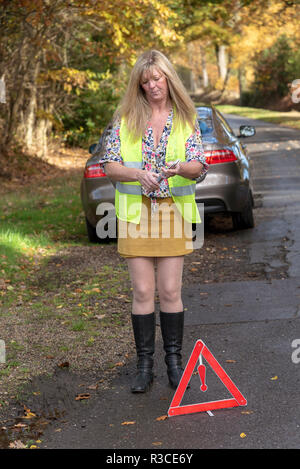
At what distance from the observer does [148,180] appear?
423 cm

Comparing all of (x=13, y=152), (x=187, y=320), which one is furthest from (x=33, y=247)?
(x=13, y=152)

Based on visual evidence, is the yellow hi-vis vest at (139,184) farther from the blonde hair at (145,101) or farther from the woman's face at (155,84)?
the woman's face at (155,84)

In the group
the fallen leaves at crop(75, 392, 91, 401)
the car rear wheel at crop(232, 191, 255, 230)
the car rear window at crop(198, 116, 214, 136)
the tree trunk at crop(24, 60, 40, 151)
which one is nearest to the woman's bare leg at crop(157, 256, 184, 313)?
the fallen leaves at crop(75, 392, 91, 401)

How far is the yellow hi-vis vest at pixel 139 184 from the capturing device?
176 inches

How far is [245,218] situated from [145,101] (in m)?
5.38

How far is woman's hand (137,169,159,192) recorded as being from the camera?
423 cm

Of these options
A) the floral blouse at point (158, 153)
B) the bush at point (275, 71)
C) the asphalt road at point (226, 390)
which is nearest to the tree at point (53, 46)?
the asphalt road at point (226, 390)

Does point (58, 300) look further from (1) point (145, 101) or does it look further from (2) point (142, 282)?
(1) point (145, 101)

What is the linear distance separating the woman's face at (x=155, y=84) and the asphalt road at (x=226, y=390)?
1815mm

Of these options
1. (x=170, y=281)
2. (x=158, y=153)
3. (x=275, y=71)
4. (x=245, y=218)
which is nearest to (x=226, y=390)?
(x=170, y=281)

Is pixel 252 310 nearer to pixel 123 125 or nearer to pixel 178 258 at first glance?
pixel 178 258

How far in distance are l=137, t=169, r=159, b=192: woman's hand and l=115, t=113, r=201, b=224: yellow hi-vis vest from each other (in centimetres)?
21

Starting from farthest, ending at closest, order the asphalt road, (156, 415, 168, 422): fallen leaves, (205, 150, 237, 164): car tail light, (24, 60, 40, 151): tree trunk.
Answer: (24, 60, 40, 151): tree trunk, (205, 150, 237, 164): car tail light, (156, 415, 168, 422): fallen leaves, the asphalt road

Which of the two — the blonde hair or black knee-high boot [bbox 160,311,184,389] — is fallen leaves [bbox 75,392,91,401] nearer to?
black knee-high boot [bbox 160,311,184,389]
